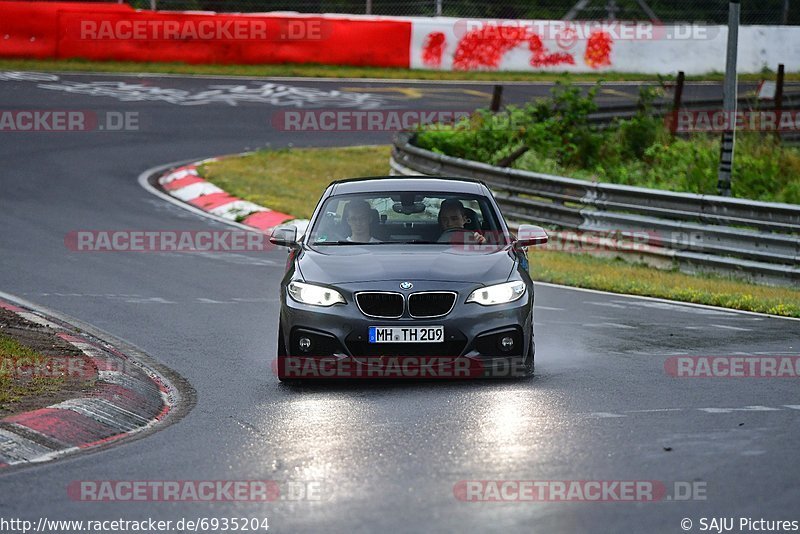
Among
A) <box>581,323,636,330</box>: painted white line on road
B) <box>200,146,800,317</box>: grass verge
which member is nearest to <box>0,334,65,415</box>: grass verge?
<box>581,323,636,330</box>: painted white line on road

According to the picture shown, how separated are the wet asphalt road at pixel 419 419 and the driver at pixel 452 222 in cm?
109

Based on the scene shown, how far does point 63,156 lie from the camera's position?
23.1 metres

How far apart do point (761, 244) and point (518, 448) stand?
29.8 ft

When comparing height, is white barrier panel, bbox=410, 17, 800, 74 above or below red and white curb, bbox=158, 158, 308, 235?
above

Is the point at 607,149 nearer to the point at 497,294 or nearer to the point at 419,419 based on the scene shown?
the point at 497,294

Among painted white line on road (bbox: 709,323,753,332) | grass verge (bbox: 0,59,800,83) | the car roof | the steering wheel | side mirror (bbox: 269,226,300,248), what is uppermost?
grass verge (bbox: 0,59,800,83)

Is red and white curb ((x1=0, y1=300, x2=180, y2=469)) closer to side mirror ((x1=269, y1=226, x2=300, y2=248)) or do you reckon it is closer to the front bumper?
the front bumper

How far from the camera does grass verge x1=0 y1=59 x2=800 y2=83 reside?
31.9 meters

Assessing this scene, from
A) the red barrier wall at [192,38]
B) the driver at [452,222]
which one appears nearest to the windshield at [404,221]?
the driver at [452,222]

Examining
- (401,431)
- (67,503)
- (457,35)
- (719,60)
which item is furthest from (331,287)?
(719,60)

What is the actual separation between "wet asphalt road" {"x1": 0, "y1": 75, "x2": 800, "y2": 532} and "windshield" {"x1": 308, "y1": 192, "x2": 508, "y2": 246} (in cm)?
110

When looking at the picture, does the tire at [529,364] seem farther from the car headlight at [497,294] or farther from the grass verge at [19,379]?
the grass verge at [19,379]

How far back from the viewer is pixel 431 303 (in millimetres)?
9375

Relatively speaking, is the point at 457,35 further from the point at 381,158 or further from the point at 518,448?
the point at 518,448
